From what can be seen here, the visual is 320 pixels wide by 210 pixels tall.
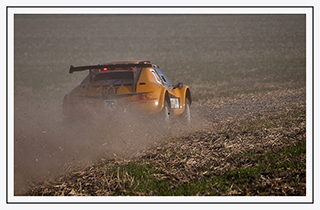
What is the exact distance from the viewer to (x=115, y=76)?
719 cm

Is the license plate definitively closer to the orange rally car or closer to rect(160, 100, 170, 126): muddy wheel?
the orange rally car

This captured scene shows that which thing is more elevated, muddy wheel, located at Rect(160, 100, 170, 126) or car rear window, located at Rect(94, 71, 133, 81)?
car rear window, located at Rect(94, 71, 133, 81)

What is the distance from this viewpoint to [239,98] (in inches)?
635

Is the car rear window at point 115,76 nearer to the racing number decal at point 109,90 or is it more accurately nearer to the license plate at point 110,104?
the racing number decal at point 109,90

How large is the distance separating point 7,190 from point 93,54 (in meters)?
37.0

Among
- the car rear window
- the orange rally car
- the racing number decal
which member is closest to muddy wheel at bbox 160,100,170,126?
the orange rally car

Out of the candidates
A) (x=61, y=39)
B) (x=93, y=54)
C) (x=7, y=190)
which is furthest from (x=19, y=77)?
(x=7, y=190)

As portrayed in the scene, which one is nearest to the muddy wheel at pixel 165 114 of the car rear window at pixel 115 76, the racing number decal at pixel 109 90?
the car rear window at pixel 115 76

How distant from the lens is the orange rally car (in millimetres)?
6566

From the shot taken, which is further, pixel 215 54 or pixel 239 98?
pixel 215 54

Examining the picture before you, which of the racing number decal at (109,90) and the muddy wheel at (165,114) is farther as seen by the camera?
the muddy wheel at (165,114)

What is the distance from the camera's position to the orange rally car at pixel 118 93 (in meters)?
6.57

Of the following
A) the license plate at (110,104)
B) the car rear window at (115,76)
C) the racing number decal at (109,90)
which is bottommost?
the license plate at (110,104)
